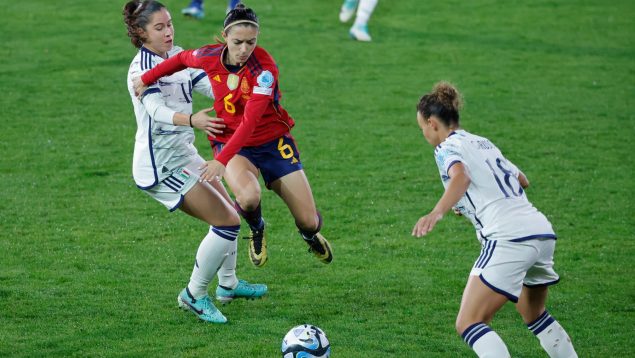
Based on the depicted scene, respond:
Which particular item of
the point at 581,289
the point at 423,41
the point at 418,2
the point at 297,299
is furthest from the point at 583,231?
the point at 418,2

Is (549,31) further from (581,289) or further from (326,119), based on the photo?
(581,289)

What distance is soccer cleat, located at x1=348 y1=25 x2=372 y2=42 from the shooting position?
16.9 m

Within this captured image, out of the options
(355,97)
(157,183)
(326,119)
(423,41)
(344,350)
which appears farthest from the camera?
(423,41)

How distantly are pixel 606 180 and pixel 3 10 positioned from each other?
11800 mm

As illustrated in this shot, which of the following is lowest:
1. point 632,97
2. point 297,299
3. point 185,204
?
point 632,97

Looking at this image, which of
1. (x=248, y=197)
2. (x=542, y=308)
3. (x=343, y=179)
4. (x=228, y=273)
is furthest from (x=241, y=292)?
(x=343, y=179)

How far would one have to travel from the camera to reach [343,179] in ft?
36.6

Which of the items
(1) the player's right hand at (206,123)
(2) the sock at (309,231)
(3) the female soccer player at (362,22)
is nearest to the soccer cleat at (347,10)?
(3) the female soccer player at (362,22)

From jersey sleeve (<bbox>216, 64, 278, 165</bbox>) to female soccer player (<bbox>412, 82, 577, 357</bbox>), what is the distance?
1.37 m

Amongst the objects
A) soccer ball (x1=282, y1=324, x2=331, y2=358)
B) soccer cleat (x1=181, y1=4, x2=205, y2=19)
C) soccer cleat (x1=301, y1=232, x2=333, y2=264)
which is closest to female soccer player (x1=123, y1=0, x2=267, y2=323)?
soccer cleat (x1=301, y1=232, x2=333, y2=264)

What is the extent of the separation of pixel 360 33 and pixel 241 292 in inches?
390

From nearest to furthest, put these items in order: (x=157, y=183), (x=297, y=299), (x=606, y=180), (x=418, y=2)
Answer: (x=157, y=183) → (x=297, y=299) → (x=606, y=180) → (x=418, y=2)

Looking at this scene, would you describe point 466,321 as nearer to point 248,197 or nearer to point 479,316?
point 479,316

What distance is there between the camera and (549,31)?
17766 millimetres
